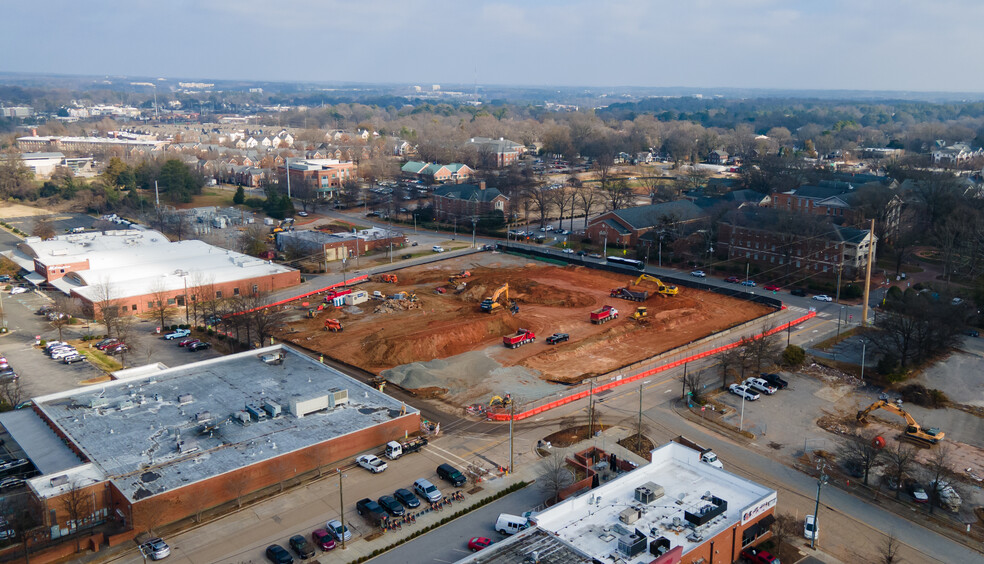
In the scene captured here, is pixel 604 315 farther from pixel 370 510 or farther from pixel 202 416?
pixel 202 416

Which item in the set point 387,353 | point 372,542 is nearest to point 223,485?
point 372,542

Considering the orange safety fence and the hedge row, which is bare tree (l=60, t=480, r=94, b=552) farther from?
the orange safety fence

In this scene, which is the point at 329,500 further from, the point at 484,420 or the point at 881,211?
the point at 881,211

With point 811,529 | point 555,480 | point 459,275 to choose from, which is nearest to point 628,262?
point 459,275

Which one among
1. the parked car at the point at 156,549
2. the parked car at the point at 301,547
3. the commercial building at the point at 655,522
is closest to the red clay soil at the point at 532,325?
the commercial building at the point at 655,522

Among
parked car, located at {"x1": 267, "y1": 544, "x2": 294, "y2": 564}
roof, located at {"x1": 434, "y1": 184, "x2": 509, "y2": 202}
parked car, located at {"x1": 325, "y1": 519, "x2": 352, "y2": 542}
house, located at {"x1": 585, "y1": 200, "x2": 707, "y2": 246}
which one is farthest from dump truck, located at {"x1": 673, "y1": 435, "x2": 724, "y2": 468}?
roof, located at {"x1": 434, "y1": 184, "x2": 509, "y2": 202}
